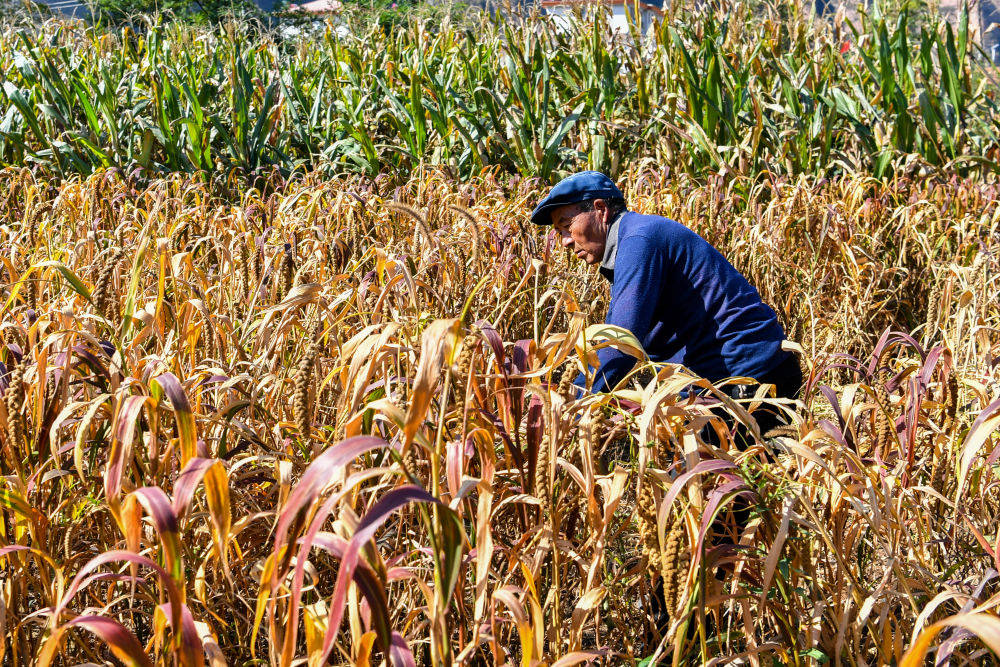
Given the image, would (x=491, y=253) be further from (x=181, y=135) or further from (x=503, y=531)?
(x=181, y=135)

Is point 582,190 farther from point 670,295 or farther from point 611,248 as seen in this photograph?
point 670,295

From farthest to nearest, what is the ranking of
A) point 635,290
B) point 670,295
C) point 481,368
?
point 670,295 < point 635,290 < point 481,368

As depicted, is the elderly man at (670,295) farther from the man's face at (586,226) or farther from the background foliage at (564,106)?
the background foliage at (564,106)

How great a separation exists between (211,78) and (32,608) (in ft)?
19.4

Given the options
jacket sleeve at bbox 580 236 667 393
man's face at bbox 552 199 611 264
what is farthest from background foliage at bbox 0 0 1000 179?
jacket sleeve at bbox 580 236 667 393

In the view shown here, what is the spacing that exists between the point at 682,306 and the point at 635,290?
0.23m

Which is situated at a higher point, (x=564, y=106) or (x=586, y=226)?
(x=564, y=106)

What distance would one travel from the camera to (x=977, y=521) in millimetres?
1632

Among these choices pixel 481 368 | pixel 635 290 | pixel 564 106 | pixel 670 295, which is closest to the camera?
pixel 481 368

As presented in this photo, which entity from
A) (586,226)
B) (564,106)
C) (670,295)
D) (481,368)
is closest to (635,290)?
(670,295)

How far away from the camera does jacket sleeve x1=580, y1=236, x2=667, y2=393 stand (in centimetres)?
222

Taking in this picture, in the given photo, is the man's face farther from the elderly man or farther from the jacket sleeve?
the jacket sleeve

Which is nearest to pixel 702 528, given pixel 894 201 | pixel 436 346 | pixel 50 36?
pixel 436 346

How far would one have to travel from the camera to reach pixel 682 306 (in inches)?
94.6
